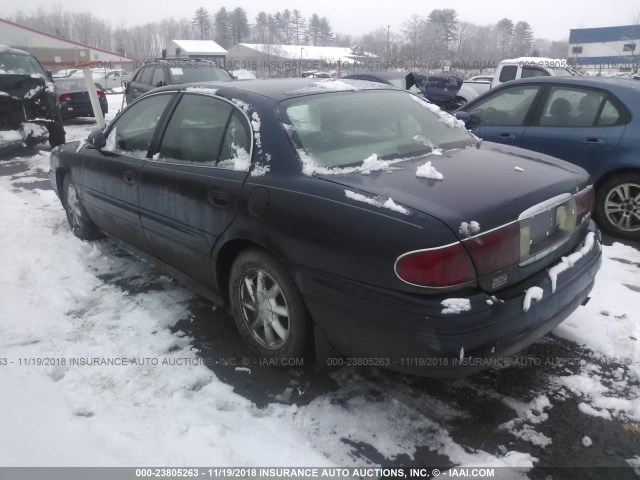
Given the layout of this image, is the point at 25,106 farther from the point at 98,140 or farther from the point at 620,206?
the point at 620,206

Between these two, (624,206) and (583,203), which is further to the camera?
(624,206)

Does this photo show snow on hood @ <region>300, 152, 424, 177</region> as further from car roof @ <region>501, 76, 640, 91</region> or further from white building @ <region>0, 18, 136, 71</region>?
white building @ <region>0, 18, 136, 71</region>

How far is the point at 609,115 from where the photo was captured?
16.2ft

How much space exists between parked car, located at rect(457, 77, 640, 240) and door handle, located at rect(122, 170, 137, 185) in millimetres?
3243

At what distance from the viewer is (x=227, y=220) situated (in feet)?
9.53

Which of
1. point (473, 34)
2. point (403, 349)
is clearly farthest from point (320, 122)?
point (473, 34)

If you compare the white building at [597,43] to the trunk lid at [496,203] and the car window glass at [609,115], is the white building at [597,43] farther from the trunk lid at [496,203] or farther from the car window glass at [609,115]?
the trunk lid at [496,203]

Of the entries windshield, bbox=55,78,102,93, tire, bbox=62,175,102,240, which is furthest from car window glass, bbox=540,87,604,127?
windshield, bbox=55,78,102,93

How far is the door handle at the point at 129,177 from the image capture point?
12.3ft

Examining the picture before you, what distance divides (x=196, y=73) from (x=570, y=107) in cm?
925

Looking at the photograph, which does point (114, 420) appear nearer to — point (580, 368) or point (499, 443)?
point (499, 443)

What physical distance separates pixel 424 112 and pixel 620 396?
7.09 ft

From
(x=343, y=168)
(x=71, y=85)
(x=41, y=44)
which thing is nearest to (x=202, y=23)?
(x=41, y=44)

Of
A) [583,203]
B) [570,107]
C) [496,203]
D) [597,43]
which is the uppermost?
[597,43]
